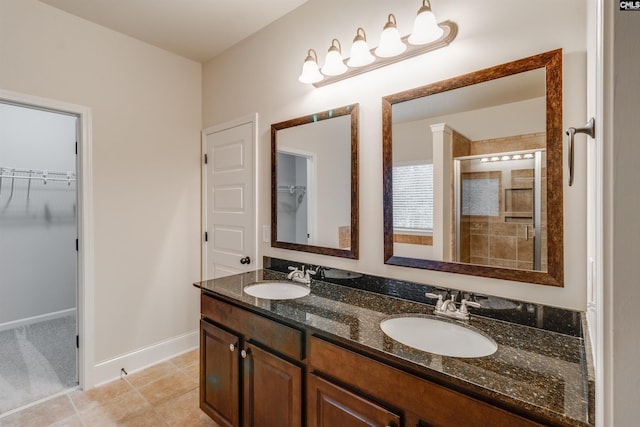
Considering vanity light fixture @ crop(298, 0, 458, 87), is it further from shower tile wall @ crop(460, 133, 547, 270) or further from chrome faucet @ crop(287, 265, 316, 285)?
chrome faucet @ crop(287, 265, 316, 285)

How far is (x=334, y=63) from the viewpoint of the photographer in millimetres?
1815

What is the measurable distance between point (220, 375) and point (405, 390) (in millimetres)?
1182

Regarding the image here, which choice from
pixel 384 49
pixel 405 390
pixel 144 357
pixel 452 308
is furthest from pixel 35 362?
pixel 384 49

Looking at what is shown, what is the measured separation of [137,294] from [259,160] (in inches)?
60.0

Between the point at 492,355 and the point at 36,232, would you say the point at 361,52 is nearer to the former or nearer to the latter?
the point at 492,355

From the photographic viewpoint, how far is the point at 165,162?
279 cm

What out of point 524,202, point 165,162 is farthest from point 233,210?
point 524,202

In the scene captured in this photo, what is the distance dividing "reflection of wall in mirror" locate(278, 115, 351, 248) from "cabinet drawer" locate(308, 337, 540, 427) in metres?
0.81

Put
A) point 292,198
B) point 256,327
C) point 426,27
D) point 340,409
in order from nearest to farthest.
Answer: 1. point 340,409
2. point 426,27
3. point 256,327
4. point 292,198

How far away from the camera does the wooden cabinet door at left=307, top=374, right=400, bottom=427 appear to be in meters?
1.08

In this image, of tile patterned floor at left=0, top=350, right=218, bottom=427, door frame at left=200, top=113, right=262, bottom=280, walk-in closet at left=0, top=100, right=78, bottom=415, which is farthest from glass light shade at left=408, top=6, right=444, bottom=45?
walk-in closet at left=0, top=100, right=78, bottom=415

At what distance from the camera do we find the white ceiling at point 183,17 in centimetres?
213

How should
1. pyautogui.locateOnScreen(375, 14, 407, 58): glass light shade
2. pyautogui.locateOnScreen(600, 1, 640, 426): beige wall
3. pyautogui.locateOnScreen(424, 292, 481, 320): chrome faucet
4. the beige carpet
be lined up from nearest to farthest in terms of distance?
1. pyautogui.locateOnScreen(600, 1, 640, 426): beige wall
2. pyautogui.locateOnScreen(424, 292, 481, 320): chrome faucet
3. pyautogui.locateOnScreen(375, 14, 407, 58): glass light shade
4. the beige carpet

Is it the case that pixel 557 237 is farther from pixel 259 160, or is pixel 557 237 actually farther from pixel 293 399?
pixel 259 160
